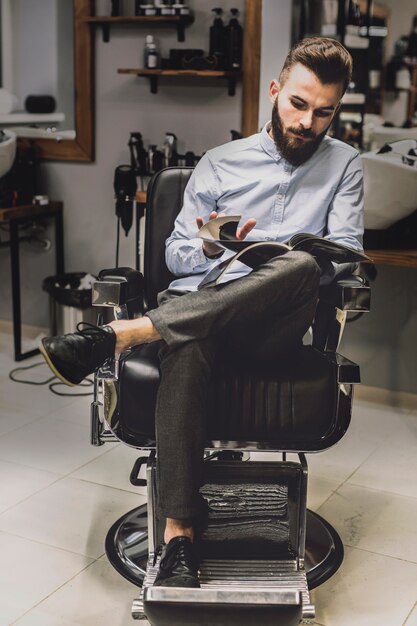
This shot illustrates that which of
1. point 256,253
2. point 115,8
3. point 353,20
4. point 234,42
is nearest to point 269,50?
point 234,42

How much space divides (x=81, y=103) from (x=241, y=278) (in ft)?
7.02

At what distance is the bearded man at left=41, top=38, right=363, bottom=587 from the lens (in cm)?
173

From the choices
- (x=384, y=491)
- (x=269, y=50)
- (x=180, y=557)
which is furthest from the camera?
(x=269, y=50)

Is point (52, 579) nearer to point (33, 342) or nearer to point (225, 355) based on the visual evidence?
point (225, 355)

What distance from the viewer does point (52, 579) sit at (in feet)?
6.55

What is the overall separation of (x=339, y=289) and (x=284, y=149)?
46cm

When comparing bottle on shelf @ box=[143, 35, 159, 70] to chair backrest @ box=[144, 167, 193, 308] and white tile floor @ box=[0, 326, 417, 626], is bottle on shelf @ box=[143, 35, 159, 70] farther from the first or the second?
white tile floor @ box=[0, 326, 417, 626]

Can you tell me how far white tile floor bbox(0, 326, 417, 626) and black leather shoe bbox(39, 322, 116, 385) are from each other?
57cm

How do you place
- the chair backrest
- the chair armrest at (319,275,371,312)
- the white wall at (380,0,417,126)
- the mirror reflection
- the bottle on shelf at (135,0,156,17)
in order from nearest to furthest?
the chair armrest at (319,275,371,312) → the chair backrest → the bottle on shelf at (135,0,156,17) → the mirror reflection → the white wall at (380,0,417,126)

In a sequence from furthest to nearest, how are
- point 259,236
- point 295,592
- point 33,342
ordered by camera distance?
point 33,342 → point 259,236 → point 295,592

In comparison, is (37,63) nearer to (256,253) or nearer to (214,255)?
(214,255)

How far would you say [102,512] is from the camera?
234cm

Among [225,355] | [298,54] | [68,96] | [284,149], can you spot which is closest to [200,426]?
[225,355]

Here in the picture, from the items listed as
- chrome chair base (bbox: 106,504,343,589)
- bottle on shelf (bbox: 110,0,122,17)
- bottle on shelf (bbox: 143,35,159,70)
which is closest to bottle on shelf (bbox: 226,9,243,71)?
bottle on shelf (bbox: 143,35,159,70)
